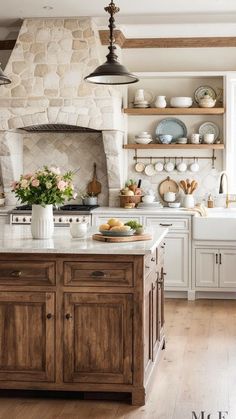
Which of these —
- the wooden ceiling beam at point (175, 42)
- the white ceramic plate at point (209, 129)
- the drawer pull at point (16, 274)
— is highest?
the wooden ceiling beam at point (175, 42)

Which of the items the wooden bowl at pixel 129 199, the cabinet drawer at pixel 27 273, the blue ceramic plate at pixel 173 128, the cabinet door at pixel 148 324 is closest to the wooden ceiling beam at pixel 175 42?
the blue ceramic plate at pixel 173 128

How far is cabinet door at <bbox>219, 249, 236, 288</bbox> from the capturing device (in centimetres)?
733

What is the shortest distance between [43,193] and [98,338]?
1.05m

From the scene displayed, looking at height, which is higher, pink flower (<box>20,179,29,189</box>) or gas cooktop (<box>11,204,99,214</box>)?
pink flower (<box>20,179,29,189</box>)

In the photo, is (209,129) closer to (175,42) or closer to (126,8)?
(175,42)

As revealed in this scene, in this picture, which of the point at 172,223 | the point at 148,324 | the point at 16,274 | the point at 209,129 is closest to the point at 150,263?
the point at 148,324

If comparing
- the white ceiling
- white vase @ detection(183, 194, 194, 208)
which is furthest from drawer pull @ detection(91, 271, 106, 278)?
white vase @ detection(183, 194, 194, 208)

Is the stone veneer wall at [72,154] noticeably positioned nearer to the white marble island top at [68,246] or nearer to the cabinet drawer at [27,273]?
the white marble island top at [68,246]

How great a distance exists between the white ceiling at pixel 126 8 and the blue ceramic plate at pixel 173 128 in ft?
4.19

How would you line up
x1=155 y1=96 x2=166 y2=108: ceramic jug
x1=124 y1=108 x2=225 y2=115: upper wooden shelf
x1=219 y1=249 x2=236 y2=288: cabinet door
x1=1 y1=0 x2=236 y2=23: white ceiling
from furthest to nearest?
x1=155 y1=96 x2=166 y2=108: ceramic jug, x1=124 y1=108 x2=225 y2=115: upper wooden shelf, x1=219 y1=249 x2=236 y2=288: cabinet door, x1=1 y1=0 x2=236 y2=23: white ceiling

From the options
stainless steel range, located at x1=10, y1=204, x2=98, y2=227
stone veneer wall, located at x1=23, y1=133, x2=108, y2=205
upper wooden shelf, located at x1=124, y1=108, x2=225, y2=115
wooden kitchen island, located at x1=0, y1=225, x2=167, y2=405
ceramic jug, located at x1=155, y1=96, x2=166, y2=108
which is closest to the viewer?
wooden kitchen island, located at x1=0, y1=225, x2=167, y2=405

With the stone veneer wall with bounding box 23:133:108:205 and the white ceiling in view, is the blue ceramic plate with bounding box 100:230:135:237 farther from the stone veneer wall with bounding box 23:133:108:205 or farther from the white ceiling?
the stone veneer wall with bounding box 23:133:108:205

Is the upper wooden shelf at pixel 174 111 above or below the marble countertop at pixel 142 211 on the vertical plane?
above

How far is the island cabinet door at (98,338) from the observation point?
4.12m
